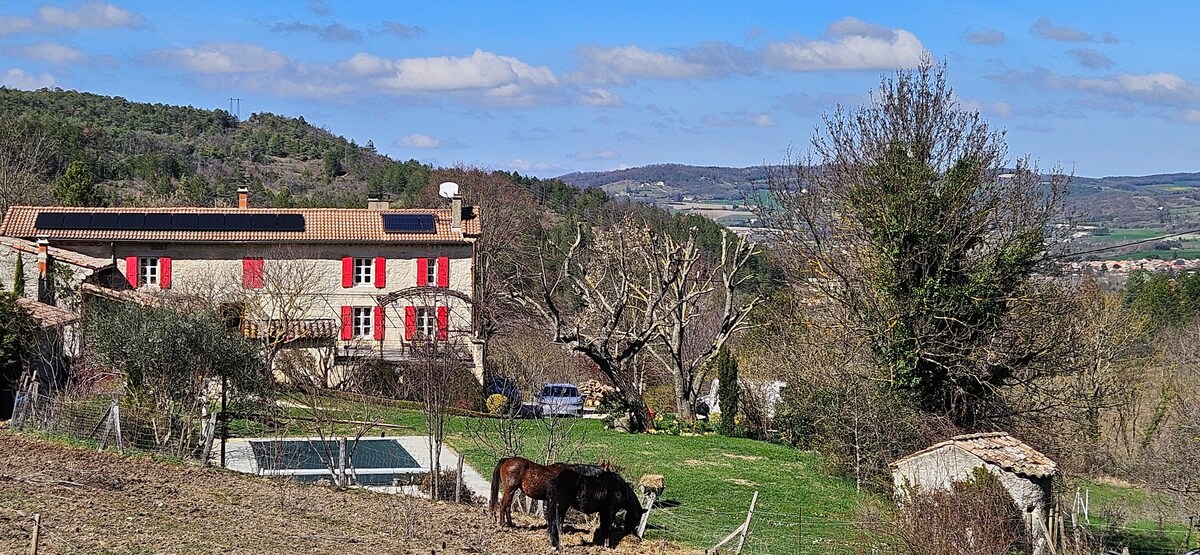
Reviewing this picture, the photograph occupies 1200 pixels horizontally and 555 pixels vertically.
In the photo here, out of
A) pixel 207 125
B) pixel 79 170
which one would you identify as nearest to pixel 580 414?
pixel 79 170

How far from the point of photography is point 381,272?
4034 centimetres

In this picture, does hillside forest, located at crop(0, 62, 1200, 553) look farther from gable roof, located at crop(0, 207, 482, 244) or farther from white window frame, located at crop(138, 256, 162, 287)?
white window frame, located at crop(138, 256, 162, 287)

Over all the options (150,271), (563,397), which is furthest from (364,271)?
(563,397)

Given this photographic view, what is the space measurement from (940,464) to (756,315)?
2696 cm

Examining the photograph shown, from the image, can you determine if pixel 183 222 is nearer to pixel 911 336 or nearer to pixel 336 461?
pixel 336 461

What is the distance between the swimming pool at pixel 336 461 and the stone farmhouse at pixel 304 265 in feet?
36.9

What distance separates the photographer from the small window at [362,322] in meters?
40.1

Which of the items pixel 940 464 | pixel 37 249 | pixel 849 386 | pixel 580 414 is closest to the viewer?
pixel 940 464

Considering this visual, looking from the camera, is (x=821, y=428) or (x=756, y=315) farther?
(x=756, y=315)

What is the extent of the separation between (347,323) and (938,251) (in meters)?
22.9

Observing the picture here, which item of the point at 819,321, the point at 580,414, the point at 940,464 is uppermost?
the point at 819,321

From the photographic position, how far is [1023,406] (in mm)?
24828

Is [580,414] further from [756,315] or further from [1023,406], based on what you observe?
[1023,406]

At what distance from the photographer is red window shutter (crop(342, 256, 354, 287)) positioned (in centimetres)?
4000
